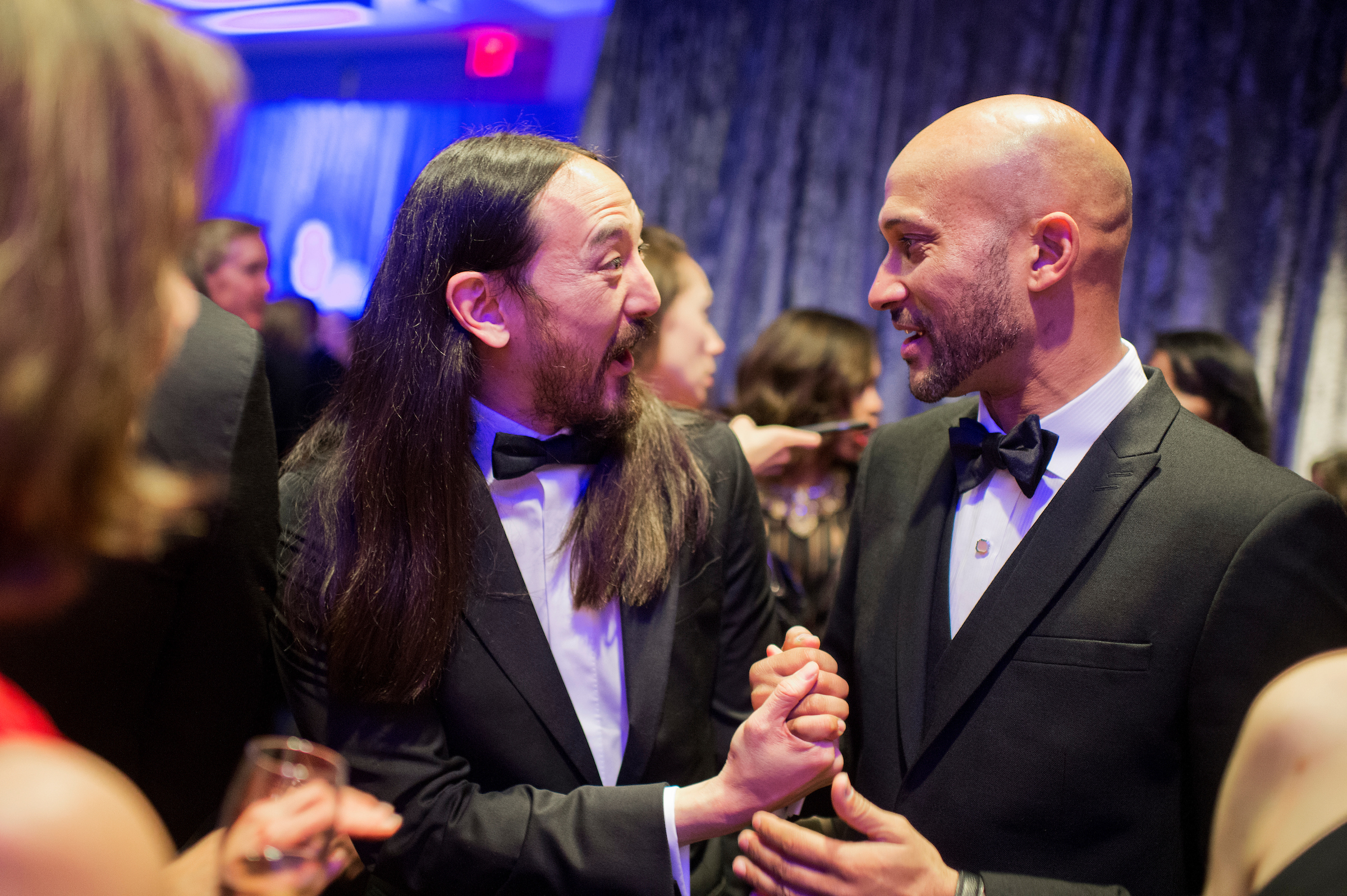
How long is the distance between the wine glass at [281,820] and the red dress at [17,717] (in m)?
0.25

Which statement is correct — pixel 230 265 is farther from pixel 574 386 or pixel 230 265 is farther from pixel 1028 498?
pixel 1028 498

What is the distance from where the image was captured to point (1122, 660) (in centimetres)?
137

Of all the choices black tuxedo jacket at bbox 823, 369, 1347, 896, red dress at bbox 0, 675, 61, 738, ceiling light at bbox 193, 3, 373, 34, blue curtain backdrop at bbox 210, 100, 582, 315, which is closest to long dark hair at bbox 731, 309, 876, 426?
black tuxedo jacket at bbox 823, 369, 1347, 896

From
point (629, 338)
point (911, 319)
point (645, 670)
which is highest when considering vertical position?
point (911, 319)

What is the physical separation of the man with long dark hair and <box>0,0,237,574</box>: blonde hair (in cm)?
80

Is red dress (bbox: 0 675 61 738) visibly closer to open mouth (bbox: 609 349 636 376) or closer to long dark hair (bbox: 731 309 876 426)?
open mouth (bbox: 609 349 636 376)

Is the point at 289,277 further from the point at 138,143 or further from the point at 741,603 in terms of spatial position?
the point at 138,143

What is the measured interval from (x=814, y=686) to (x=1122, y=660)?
47cm

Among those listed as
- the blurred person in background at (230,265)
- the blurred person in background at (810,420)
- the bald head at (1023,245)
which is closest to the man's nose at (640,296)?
the bald head at (1023,245)

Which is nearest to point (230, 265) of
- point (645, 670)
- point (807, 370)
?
point (807, 370)

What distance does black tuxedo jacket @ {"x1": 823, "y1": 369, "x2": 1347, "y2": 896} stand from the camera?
1.32m

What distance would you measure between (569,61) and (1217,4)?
3636mm

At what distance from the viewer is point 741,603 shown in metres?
1.93

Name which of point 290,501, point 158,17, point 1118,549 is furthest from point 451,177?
point 1118,549
